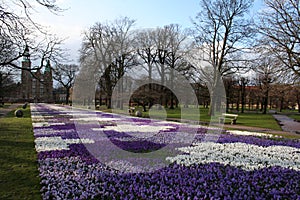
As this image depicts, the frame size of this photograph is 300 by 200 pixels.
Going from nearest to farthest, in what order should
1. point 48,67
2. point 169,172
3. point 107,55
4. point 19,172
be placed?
point 19,172
point 169,172
point 48,67
point 107,55

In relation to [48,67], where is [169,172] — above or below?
below

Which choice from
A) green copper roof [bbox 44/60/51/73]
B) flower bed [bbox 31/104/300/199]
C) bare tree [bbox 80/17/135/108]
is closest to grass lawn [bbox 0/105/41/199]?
flower bed [bbox 31/104/300/199]

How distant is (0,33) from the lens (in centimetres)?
1270

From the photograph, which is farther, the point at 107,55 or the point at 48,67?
the point at 107,55

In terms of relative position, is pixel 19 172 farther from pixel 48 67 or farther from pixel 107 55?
pixel 107 55

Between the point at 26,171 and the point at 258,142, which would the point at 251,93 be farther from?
the point at 26,171

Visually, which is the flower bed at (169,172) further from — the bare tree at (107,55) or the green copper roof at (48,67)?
the bare tree at (107,55)

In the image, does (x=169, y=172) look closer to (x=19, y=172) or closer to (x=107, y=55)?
(x=19, y=172)

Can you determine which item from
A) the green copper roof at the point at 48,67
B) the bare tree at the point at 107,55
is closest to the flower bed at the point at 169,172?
the green copper roof at the point at 48,67

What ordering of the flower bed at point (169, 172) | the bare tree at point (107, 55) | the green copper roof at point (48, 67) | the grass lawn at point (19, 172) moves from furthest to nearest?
the bare tree at point (107, 55)
the green copper roof at point (48, 67)
the flower bed at point (169, 172)
the grass lawn at point (19, 172)

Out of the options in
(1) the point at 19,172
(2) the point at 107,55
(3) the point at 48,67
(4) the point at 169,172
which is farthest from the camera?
(2) the point at 107,55

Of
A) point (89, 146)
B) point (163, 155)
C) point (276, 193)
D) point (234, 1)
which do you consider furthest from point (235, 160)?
point (234, 1)

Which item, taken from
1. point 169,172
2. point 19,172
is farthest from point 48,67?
A: point 169,172

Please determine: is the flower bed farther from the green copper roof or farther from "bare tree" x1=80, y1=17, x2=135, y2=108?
"bare tree" x1=80, y1=17, x2=135, y2=108
